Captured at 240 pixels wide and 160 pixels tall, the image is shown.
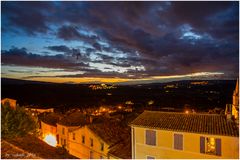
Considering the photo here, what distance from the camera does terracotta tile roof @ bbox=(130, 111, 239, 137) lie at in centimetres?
904

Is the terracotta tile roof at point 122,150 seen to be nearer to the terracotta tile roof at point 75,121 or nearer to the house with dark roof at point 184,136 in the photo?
the house with dark roof at point 184,136

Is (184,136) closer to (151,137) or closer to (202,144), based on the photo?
(202,144)

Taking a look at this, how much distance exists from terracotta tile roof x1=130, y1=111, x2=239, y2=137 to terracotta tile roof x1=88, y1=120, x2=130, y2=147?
3.51 m

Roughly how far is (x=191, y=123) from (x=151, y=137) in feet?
6.00

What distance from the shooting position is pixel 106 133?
14.7 metres

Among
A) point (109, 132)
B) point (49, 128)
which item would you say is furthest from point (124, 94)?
point (109, 132)

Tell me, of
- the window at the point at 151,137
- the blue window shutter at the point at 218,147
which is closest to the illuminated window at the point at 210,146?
the blue window shutter at the point at 218,147

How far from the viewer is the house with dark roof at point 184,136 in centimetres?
879

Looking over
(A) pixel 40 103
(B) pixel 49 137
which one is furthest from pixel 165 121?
(A) pixel 40 103

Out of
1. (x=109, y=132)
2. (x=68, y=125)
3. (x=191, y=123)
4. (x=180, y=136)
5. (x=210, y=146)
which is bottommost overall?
(x=68, y=125)

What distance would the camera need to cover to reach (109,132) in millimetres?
14898

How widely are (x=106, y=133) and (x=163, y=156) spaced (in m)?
5.40

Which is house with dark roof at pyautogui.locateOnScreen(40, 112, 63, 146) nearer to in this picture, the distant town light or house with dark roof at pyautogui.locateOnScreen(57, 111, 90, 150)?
the distant town light

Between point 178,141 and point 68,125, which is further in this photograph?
point 68,125
